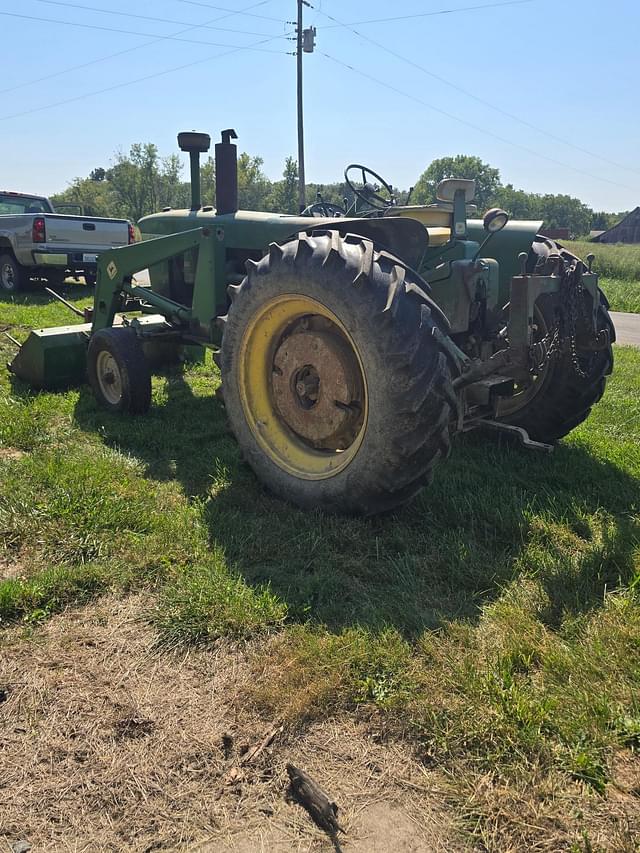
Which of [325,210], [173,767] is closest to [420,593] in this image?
[173,767]

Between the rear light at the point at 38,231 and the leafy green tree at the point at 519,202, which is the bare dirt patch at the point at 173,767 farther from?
the leafy green tree at the point at 519,202

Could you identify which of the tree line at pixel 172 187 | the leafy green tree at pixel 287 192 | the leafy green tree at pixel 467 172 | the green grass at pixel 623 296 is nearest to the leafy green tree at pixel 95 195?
the tree line at pixel 172 187

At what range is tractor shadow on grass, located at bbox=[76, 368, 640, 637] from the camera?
2.81 m

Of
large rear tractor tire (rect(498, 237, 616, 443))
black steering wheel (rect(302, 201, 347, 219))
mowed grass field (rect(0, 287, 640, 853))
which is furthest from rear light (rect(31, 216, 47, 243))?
large rear tractor tire (rect(498, 237, 616, 443))

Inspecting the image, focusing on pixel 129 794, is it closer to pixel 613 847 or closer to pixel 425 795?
pixel 425 795

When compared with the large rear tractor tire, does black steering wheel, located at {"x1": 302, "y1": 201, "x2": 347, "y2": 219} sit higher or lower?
higher

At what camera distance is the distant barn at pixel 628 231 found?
61344 mm

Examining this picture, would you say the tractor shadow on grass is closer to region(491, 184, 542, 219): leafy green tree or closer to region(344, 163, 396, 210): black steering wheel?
region(344, 163, 396, 210): black steering wheel

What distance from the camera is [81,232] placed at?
12328 mm

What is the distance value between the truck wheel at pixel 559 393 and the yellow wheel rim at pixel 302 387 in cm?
137

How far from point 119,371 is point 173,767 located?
11.9ft

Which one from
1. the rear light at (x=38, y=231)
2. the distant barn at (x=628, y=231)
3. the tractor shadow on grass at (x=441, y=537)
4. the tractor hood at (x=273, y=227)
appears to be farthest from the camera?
the distant barn at (x=628, y=231)

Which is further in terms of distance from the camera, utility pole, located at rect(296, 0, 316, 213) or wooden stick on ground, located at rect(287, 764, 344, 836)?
utility pole, located at rect(296, 0, 316, 213)

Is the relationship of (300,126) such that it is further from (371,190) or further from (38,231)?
(371,190)
